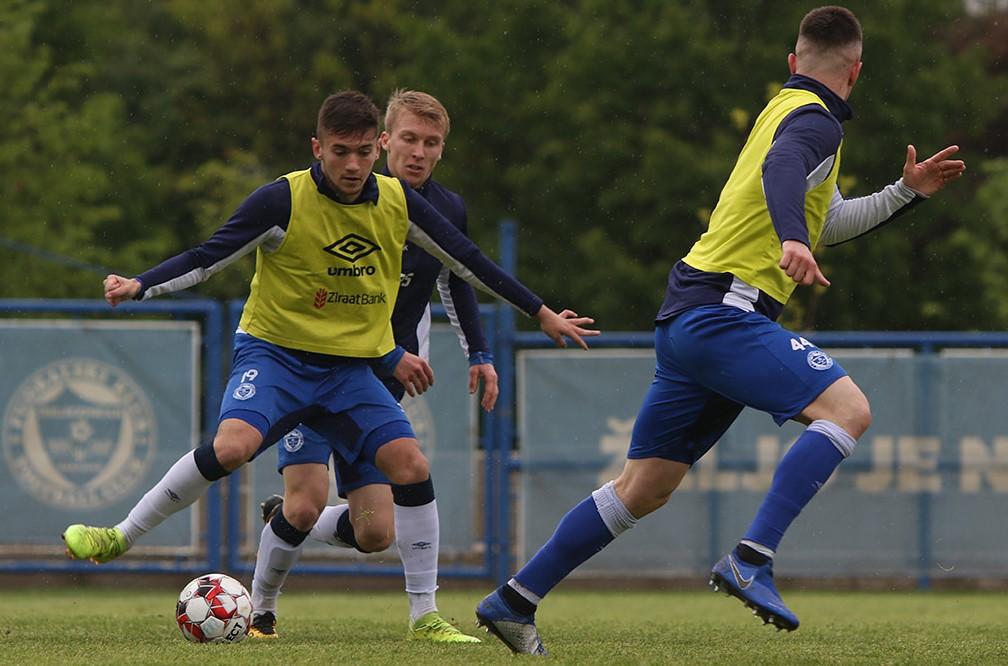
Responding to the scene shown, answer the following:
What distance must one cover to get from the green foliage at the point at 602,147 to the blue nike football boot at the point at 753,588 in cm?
1601

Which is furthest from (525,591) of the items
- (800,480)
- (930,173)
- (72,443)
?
(72,443)

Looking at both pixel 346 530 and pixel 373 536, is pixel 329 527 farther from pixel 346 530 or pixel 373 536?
pixel 373 536

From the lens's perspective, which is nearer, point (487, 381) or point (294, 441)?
point (294, 441)

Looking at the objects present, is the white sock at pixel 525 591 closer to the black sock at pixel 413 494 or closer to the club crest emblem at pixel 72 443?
the black sock at pixel 413 494

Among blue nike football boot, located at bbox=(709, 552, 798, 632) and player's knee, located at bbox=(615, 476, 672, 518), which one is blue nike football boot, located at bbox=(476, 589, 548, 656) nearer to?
player's knee, located at bbox=(615, 476, 672, 518)

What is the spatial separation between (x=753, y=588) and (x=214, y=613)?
8.12ft

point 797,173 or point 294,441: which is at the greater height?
point 797,173

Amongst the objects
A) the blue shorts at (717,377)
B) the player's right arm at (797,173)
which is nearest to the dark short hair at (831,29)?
the player's right arm at (797,173)

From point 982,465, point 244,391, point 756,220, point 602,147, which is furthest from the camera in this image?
point 602,147

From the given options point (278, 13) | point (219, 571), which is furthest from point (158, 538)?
point (278, 13)

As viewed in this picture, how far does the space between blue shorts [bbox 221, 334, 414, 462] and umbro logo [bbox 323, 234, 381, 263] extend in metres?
0.43

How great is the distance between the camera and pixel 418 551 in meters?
7.20

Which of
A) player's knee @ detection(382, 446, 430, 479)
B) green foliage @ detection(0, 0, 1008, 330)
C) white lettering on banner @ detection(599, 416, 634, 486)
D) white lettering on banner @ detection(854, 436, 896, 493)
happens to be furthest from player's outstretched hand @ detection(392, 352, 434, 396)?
green foliage @ detection(0, 0, 1008, 330)

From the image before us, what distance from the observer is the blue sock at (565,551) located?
595cm
